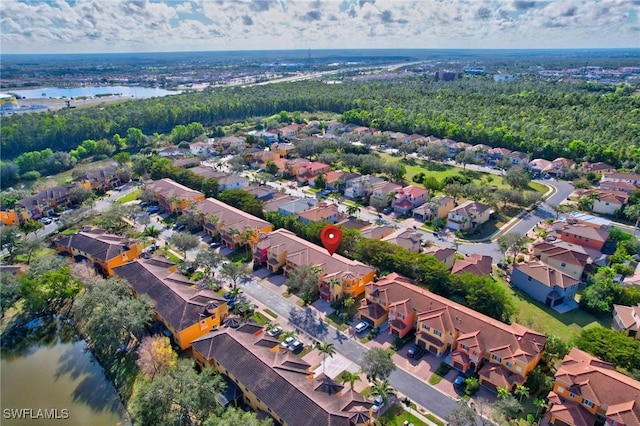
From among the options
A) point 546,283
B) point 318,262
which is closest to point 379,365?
point 318,262

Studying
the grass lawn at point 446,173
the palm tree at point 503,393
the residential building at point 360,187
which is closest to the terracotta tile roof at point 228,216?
the residential building at point 360,187

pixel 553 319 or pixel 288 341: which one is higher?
pixel 288 341

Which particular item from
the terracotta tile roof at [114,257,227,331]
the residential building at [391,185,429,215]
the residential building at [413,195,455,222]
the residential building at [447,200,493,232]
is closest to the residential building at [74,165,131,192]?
the terracotta tile roof at [114,257,227,331]

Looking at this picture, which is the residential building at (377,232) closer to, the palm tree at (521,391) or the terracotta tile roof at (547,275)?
the terracotta tile roof at (547,275)

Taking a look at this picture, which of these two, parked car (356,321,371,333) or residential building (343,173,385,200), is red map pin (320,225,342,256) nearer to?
parked car (356,321,371,333)

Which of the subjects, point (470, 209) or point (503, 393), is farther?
point (470, 209)

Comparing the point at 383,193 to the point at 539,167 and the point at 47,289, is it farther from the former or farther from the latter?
the point at 47,289
